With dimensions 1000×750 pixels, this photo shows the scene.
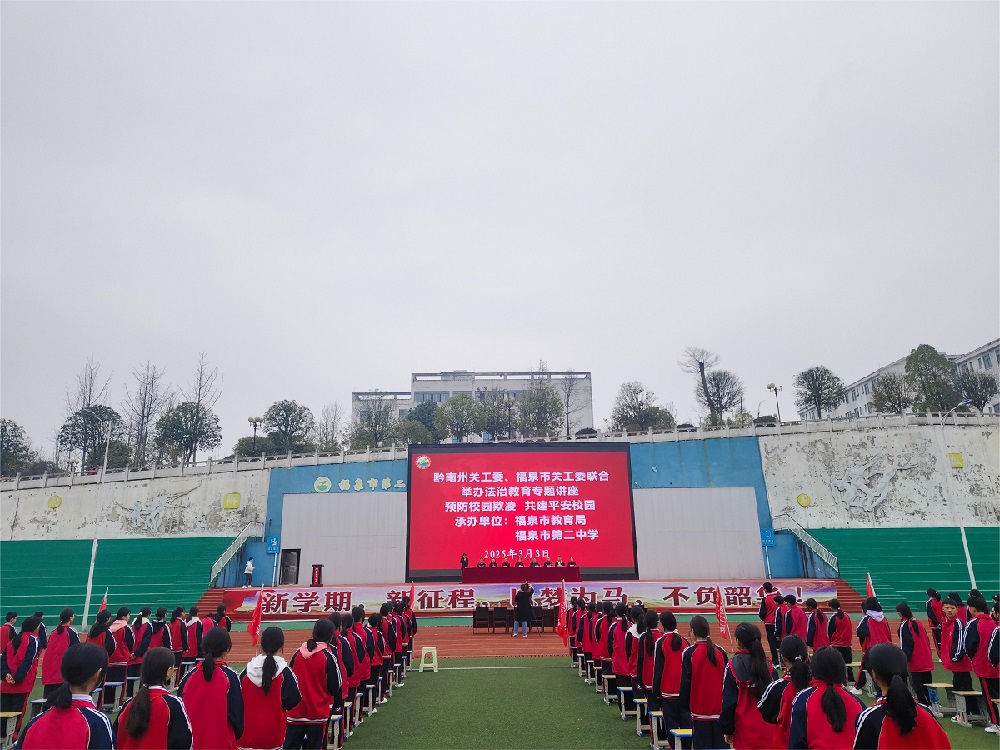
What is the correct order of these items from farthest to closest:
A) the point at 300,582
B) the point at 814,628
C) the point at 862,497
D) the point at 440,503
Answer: the point at 862,497 → the point at 300,582 → the point at 440,503 → the point at 814,628

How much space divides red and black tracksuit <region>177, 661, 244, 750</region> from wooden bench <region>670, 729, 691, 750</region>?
3.57 meters

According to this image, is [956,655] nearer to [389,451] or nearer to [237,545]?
[389,451]

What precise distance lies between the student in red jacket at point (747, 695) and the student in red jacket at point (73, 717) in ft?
12.0

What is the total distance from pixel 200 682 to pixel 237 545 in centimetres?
2232

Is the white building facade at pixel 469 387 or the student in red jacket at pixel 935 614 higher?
the white building facade at pixel 469 387

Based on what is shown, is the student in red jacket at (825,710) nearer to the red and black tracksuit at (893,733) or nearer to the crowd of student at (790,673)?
the crowd of student at (790,673)

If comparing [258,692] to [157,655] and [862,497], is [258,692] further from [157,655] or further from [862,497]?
[862,497]

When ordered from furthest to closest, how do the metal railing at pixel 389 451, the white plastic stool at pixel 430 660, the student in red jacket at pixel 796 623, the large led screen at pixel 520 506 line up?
the metal railing at pixel 389 451 → the large led screen at pixel 520 506 → the white plastic stool at pixel 430 660 → the student in red jacket at pixel 796 623

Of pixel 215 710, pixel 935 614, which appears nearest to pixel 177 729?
pixel 215 710

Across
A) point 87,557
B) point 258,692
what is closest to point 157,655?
point 258,692

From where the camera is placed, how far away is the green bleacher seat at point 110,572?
20.1 meters

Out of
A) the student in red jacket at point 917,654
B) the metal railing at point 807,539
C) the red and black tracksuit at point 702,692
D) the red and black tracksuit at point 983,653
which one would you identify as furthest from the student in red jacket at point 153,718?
the metal railing at point 807,539

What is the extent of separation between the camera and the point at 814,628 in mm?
8383

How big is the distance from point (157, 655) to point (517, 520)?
17799mm
